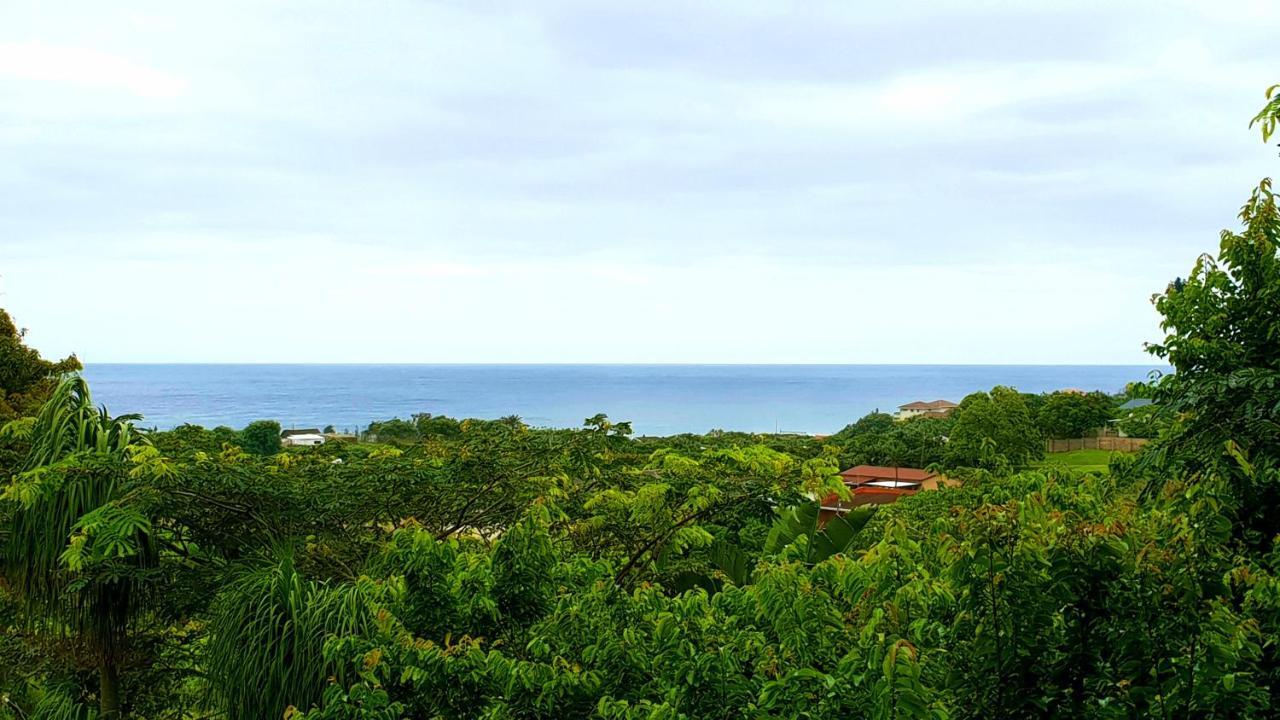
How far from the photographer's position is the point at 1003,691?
310cm

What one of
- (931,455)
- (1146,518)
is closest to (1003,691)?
(1146,518)

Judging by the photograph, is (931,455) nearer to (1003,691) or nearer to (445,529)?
(445,529)

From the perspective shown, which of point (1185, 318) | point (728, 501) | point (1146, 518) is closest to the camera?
point (1146, 518)

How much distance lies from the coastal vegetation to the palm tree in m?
0.03

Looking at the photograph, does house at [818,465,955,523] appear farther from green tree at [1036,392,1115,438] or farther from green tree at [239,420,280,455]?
green tree at [239,420,280,455]

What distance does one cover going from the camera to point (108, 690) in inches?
310

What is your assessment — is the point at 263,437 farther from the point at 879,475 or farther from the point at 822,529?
the point at 822,529

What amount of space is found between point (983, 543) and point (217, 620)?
5.93 metres

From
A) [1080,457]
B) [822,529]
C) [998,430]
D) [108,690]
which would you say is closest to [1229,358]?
[822,529]

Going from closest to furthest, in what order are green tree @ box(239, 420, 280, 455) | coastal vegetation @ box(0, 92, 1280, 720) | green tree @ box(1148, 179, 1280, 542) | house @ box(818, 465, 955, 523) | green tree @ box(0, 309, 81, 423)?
coastal vegetation @ box(0, 92, 1280, 720), green tree @ box(1148, 179, 1280, 542), green tree @ box(0, 309, 81, 423), house @ box(818, 465, 955, 523), green tree @ box(239, 420, 280, 455)

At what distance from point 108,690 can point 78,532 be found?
1678mm

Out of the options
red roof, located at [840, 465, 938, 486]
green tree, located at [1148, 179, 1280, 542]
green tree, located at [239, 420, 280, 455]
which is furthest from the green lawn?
green tree, located at [239, 420, 280, 455]

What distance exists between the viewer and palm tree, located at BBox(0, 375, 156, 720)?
705cm

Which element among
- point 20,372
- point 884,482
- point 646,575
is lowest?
point 884,482
